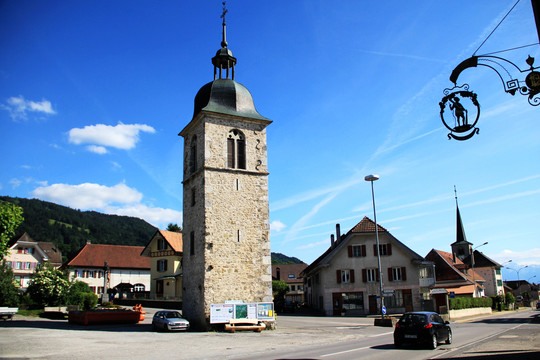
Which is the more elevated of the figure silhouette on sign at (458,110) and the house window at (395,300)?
the figure silhouette on sign at (458,110)

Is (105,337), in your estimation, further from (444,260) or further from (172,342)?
(444,260)

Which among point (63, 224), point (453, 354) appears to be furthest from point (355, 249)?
point (63, 224)

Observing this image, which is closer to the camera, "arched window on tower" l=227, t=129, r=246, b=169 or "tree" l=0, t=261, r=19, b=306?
"arched window on tower" l=227, t=129, r=246, b=169

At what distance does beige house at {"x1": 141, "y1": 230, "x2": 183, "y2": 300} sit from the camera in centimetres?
5194

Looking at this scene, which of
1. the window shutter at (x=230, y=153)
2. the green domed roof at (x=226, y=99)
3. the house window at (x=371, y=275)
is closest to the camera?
the window shutter at (x=230, y=153)

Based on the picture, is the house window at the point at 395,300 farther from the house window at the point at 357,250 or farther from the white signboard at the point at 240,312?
the white signboard at the point at 240,312

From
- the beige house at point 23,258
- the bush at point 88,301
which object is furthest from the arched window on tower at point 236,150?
the beige house at point 23,258

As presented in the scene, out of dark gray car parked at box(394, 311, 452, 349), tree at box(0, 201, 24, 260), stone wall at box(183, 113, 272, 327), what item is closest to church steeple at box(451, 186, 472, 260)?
stone wall at box(183, 113, 272, 327)

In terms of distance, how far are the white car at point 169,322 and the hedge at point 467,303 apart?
2692 cm

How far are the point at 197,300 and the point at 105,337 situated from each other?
6.26m

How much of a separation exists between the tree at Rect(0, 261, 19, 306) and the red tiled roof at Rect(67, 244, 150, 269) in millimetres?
28096

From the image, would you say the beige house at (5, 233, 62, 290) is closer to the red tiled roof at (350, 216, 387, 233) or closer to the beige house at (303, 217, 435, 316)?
the beige house at (303, 217, 435, 316)

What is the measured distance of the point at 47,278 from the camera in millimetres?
36500

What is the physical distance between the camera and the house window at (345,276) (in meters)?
42.9
